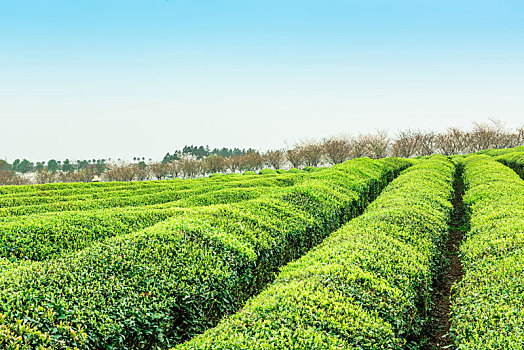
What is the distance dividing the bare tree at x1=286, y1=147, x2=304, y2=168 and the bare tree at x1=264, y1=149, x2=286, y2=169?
11.7 ft

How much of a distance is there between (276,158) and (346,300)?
76.5 metres

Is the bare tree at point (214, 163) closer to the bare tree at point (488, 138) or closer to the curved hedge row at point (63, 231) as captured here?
the bare tree at point (488, 138)

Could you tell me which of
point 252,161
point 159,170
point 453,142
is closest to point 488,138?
point 453,142

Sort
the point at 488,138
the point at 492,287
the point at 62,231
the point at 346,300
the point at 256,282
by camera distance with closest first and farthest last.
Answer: the point at 346,300
the point at 492,287
the point at 256,282
the point at 62,231
the point at 488,138

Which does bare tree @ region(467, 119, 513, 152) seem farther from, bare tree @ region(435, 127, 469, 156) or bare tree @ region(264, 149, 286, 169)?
bare tree @ region(264, 149, 286, 169)

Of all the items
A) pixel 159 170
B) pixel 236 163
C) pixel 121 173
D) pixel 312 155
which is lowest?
pixel 121 173

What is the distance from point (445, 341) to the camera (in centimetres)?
664

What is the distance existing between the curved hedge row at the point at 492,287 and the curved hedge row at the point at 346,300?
0.71 m

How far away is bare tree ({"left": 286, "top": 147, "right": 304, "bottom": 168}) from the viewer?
247 feet

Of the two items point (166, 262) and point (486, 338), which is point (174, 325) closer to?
point (166, 262)

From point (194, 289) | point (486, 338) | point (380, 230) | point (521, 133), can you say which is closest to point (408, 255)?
point (380, 230)

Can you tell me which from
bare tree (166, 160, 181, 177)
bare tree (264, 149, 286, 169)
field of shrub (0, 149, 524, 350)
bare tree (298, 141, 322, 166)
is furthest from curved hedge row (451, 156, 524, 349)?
bare tree (166, 160, 181, 177)

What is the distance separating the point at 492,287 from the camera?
5.59 meters

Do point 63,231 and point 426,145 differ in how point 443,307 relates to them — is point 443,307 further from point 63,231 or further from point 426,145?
point 426,145
